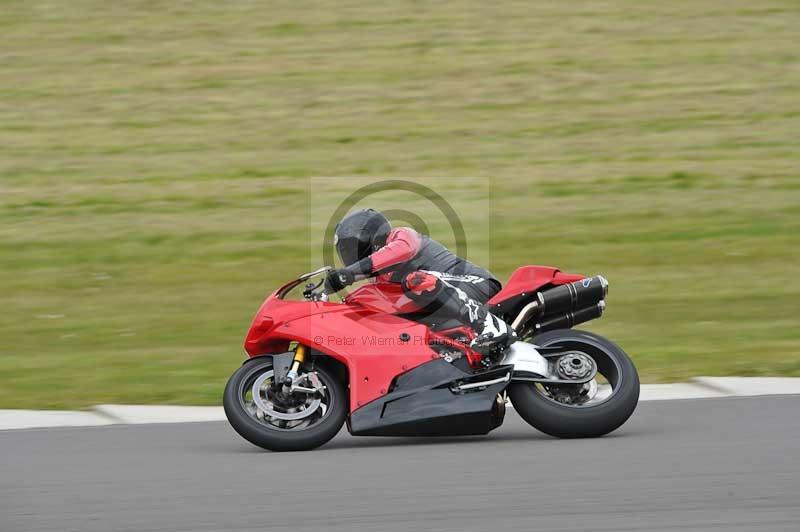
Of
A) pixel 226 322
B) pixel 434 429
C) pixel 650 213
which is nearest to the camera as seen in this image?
pixel 434 429

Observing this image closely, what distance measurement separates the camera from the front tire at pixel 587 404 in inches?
281

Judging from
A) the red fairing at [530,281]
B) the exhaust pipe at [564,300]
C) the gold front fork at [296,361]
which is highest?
the red fairing at [530,281]

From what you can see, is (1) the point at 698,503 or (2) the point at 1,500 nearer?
(1) the point at 698,503

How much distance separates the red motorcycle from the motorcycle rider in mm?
81

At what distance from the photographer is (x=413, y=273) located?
23.6 feet

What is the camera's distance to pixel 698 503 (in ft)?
19.1

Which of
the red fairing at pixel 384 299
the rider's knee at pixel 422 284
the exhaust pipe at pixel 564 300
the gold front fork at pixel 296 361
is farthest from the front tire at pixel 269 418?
the exhaust pipe at pixel 564 300

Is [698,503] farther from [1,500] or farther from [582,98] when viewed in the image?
[582,98]

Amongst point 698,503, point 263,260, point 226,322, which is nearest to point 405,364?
point 698,503

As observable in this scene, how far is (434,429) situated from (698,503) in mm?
1781

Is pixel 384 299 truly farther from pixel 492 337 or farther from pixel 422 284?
pixel 492 337

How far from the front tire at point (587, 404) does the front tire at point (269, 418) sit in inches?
39.8

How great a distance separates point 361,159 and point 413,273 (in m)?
10.9

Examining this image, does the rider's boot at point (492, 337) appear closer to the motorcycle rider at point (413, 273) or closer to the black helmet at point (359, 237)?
the motorcycle rider at point (413, 273)
